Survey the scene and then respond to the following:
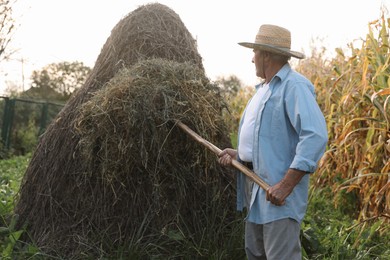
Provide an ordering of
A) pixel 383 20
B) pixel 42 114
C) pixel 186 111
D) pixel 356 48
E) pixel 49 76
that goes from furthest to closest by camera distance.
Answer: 1. pixel 49 76
2. pixel 42 114
3. pixel 356 48
4. pixel 383 20
5. pixel 186 111

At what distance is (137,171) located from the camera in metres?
4.43

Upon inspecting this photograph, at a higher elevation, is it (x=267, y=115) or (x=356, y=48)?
(x=356, y=48)

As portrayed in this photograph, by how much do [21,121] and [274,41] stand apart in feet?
39.4

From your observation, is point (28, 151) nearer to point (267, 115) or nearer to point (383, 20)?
point (383, 20)

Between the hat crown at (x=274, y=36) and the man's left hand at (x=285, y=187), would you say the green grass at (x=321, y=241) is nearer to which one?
the man's left hand at (x=285, y=187)

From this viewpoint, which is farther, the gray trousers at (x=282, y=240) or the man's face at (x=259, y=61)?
the man's face at (x=259, y=61)

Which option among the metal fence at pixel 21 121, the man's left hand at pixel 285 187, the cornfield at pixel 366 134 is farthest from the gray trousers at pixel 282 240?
the metal fence at pixel 21 121

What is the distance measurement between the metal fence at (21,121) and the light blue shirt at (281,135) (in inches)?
418

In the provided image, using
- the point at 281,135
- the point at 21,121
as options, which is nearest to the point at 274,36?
the point at 281,135

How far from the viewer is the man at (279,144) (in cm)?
307

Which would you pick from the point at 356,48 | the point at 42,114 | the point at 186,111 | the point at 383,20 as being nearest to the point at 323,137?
the point at 186,111

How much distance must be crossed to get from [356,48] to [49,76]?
23679mm

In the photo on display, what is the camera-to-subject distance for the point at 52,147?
498 centimetres

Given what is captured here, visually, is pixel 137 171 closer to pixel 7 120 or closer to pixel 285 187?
pixel 285 187
